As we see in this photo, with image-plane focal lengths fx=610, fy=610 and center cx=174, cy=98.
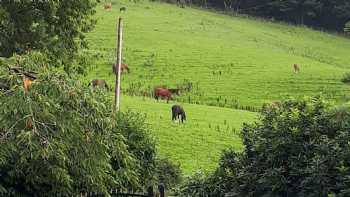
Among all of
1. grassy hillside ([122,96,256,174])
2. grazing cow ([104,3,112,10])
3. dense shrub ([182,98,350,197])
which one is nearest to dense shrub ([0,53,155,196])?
dense shrub ([182,98,350,197])

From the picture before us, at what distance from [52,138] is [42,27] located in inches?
491

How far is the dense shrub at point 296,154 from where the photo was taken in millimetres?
10266

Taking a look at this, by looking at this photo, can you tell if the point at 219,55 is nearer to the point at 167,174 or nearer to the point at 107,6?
the point at 107,6

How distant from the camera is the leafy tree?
69.3 ft

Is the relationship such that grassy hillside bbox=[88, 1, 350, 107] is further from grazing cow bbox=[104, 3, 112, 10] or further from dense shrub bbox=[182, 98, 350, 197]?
dense shrub bbox=[182, 98, 350, 197]

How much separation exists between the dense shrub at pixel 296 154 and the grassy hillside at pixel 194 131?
334 inches

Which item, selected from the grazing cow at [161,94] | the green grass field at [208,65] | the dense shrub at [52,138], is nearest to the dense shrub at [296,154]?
the dense shrub at [52,138]

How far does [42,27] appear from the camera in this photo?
21.4m

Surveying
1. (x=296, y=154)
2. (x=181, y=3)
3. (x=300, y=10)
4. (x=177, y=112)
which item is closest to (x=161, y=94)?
(x=177, y=112)

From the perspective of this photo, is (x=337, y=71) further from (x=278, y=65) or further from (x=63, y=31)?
(x=63, y=31)

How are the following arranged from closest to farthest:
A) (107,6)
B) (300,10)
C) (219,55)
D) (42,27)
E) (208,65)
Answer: (42,27)
(208,65)
(219,55)
(107,6)
(300,10)

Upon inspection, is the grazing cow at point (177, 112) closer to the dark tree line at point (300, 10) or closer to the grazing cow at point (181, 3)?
the grazing cow at point (181, 3)

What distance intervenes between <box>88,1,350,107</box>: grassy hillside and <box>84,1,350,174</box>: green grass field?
2.6 inches

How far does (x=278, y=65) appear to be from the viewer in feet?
149
